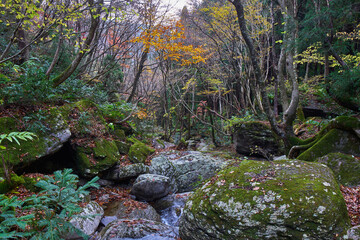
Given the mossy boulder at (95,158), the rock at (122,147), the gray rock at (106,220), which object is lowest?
the gray rock at (106,220)

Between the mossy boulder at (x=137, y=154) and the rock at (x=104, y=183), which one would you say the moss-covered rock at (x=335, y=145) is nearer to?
the mossy boulder at (x=137, y=154)

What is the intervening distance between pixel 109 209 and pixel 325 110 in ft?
→ 40.9

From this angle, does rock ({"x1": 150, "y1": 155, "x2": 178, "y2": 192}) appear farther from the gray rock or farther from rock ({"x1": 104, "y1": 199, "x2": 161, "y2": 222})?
the gray rock

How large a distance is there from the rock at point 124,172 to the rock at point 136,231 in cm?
281

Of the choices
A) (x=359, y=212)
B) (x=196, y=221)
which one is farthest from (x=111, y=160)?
(x=359, y=212)

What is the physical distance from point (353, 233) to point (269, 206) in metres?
0.91

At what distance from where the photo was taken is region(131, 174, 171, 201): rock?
6.36 metres

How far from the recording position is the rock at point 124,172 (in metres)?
6.75

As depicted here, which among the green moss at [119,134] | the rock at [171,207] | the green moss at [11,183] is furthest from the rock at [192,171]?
the green moss at [11,183]

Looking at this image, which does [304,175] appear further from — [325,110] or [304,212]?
[325,110]

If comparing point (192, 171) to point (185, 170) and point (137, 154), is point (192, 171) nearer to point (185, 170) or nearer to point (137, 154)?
point (185, 170)

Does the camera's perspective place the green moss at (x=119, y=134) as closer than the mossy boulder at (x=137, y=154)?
No

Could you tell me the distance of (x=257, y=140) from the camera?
32.0 feet

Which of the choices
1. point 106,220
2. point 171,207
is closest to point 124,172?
point 171,207
